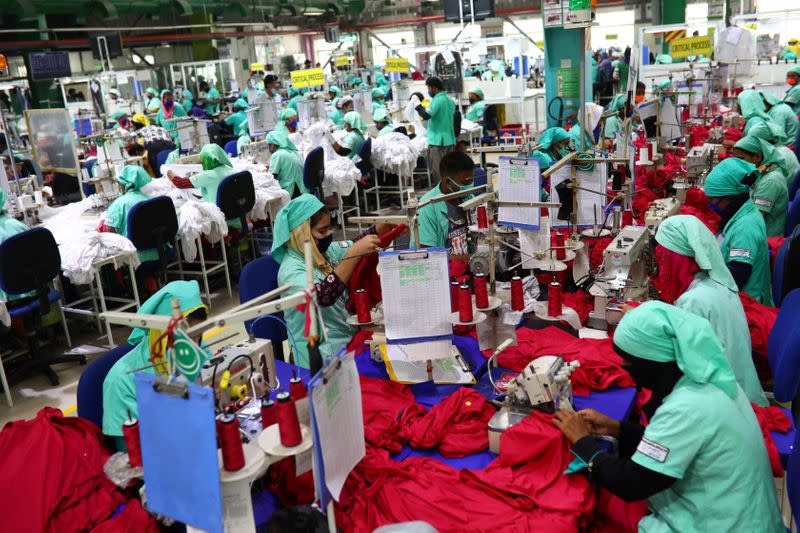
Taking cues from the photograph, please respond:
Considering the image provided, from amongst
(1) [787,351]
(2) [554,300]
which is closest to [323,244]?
(2) [554,300]

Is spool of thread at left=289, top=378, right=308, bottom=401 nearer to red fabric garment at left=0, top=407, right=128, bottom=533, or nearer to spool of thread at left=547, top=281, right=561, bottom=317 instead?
red fabric garment at left=0, top=407, right=128, bottom=533

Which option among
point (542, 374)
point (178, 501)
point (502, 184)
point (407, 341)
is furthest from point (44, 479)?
point (502, 184)

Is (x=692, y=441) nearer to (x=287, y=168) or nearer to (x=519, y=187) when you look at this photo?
(x=519, y=187)

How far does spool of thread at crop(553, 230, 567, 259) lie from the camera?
394 centimetres

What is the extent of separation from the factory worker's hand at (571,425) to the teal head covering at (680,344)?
0.40 meters

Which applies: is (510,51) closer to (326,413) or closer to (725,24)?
(725,24)

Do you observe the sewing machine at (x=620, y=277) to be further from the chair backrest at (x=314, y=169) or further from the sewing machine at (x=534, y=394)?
the chair backrest at (x=314, y=169)

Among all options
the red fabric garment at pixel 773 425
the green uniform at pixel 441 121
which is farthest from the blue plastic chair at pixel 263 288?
the green uniform at pixel 441 121

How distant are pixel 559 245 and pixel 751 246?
3.40ft

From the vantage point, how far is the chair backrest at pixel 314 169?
7.69m

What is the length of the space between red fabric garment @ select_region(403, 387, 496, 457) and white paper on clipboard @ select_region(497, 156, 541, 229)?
5.16ft

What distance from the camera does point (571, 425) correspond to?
2295mm

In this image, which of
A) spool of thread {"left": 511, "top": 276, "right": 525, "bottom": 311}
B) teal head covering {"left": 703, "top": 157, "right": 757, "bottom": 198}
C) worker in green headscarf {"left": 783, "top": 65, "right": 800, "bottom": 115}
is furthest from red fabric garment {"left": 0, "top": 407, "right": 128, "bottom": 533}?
worker in green headscarf {"left": 783, "top": 65, "right": 800, "bottom": 115}

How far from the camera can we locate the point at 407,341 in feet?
9.58
